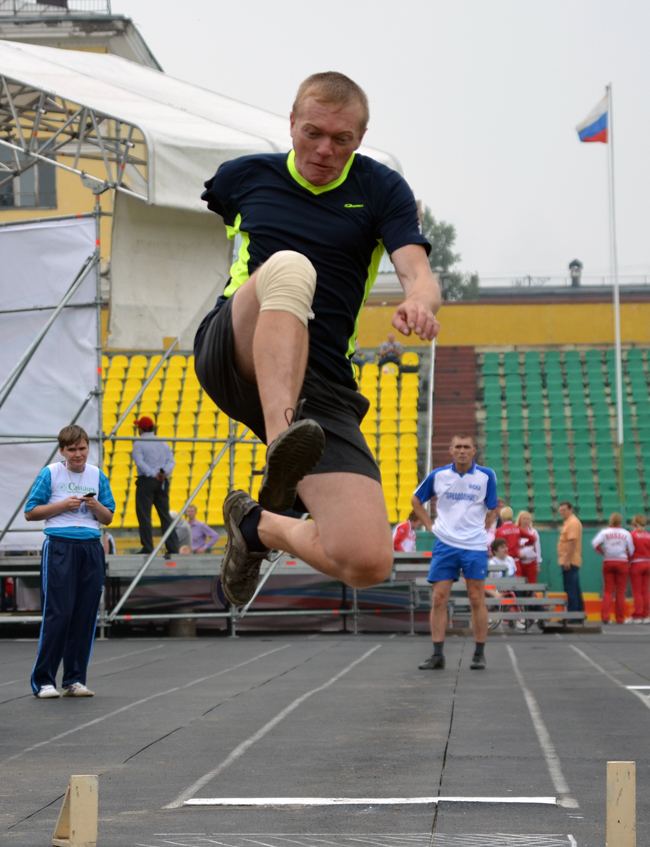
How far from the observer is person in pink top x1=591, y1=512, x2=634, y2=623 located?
18.0m

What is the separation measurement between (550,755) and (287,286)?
9.56 ft

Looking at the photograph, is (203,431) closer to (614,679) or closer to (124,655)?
(124,655)

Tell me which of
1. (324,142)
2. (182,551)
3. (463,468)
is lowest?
(182,551)

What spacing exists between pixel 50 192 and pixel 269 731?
2750 centimetres

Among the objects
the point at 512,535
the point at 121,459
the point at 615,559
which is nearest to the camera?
the point at 512,535

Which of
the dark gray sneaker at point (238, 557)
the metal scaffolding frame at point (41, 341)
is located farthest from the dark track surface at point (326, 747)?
the metal scaffolding frame at point (41, 341)

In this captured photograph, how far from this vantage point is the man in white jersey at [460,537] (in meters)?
9.99

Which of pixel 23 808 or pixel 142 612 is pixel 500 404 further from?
pixel 23 808

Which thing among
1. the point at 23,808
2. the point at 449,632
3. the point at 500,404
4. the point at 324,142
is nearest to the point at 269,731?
the point at 23,808

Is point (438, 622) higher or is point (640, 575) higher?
point (438, 622)

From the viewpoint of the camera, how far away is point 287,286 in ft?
11.5

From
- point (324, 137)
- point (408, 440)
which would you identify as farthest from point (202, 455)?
point (324, 137)

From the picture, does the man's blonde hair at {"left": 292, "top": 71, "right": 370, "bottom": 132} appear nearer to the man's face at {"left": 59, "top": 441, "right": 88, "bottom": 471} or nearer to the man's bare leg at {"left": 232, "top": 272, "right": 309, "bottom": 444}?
the man's bare leg at {"left": 232, "top": 272, "right": 309, "bottom": 444}

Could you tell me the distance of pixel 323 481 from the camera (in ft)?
12.2
